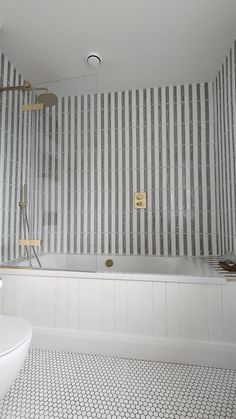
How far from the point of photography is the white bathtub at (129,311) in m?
1.67

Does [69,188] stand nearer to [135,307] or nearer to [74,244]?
[74,244]

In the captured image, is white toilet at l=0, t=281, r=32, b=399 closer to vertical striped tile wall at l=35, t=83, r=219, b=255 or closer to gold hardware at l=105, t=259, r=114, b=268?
vertical striped tile wall at l=35, t=83, r=219, b=255

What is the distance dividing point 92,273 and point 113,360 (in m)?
0.59

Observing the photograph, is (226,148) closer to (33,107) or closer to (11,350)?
(33,107)

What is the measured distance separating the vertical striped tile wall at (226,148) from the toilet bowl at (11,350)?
71.1 inches

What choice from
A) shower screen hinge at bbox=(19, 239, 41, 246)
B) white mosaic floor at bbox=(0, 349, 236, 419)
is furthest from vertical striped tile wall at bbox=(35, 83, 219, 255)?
white mosaic floor at bbox=(0, 349, 236, 419)

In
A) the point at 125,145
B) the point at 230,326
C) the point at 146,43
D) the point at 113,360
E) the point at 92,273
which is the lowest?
the point at 113,360

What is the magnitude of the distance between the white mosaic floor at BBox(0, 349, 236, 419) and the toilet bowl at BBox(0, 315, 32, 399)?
404mm

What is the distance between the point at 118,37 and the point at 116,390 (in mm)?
2439

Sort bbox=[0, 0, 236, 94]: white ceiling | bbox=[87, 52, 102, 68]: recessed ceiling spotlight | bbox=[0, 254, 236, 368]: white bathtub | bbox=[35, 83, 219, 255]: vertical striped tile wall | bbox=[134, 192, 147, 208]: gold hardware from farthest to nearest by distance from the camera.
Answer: bbox=[134, 192, 147, 208]: gold hardware
bbox=[35, 83, 219, 255]: vertical striped tile wall
bbox=[87, 52, 102, 68]: recessed ceiling spotlight
bbox=[0, 0, 236, 94]: white ceiling
bbox=[0, 254, 236, 368]: white bathtub

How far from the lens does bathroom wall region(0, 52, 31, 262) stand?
2197 mm

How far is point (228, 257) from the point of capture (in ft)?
7.46

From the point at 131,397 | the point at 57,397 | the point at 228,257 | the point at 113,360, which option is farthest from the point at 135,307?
the point at 228,257

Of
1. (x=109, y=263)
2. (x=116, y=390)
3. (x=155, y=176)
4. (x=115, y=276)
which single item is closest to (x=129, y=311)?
(x=115, y=276)
